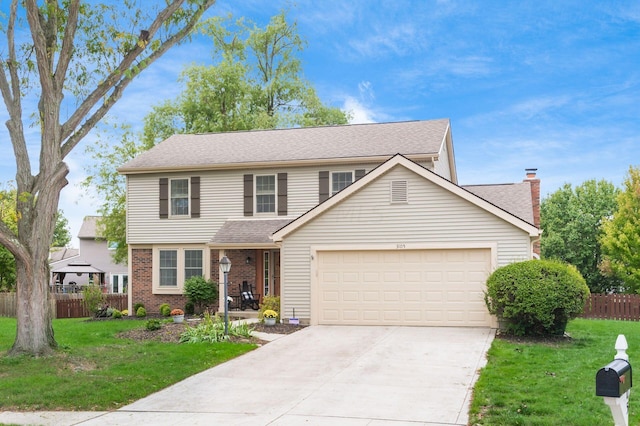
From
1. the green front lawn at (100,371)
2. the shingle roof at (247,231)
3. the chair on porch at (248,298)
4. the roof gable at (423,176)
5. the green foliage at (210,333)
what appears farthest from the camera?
the chair on porch at (248,298)

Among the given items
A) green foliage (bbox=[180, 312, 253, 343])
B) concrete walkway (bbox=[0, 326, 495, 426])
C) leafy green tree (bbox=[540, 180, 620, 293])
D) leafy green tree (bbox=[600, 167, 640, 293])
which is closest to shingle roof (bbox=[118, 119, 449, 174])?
green foliage (bbox=[180, 312, 253, 343])

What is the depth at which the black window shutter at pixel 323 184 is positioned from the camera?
23828mm

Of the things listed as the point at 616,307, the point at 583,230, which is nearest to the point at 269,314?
the point at 616,307

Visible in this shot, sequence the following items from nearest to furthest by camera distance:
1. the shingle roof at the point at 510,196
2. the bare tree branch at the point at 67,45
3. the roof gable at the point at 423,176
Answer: the bare tree branch at the point at 67,45 < the roof gable at the point at 423,176 < the shingle roof at the point at 510,196

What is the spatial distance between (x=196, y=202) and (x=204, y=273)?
103 inches

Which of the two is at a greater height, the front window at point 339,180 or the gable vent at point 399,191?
the front window at point 339,180

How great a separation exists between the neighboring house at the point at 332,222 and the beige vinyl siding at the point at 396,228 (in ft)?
0.09

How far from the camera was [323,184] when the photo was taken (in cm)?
2391

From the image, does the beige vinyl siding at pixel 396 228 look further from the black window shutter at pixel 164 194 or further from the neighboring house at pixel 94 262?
the neighboring house at pixel 94 262

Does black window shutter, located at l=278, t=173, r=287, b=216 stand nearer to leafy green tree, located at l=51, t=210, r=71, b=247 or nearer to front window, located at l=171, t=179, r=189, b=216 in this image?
front window, located at l=171, t=179, r=189, b=216

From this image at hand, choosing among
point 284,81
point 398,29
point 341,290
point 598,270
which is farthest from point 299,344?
point 598,270

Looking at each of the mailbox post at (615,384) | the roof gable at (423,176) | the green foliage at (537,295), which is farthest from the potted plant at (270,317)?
the mailbox post at (615,384)

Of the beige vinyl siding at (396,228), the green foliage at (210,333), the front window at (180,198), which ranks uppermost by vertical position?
the front window at (180,198)

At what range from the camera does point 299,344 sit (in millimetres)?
15617
